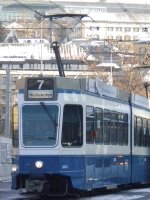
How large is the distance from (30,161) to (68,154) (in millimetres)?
1012

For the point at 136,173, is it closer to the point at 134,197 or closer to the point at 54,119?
the point at 134,197

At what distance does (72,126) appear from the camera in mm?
23609

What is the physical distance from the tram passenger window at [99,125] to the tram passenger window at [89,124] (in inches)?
14.3

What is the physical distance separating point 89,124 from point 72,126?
703mm

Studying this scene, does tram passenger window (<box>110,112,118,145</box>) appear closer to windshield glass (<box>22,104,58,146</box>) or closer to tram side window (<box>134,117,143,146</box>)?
tram side window (<box>134,117,143,146</box>)

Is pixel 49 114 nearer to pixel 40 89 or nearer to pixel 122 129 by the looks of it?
pixel 40 89

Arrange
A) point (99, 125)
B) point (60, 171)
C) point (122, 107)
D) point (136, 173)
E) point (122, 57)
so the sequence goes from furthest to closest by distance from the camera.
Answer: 1. point (122, 57)
2. point (136, 173)
3. point (122, 107)
4. point (99, 125)
5. point (60, 171)

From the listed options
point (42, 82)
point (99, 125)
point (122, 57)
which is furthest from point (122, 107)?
point (122, 57)

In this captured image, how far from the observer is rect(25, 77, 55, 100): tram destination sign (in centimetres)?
2367

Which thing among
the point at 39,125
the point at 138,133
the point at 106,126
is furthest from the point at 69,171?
the point at 138,133

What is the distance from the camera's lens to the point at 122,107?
27.7 metres

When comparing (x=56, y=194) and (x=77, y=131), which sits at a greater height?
(x=77, y=131)

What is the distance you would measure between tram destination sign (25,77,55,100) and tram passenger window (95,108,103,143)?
1.78m

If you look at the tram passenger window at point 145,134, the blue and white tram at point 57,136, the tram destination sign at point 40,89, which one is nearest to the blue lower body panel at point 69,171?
the blue and white tram at point 57,136
